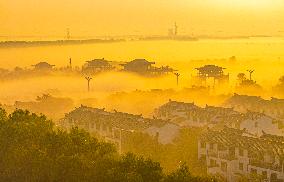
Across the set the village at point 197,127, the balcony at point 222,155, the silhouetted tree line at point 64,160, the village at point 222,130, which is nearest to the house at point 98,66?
the village at point 197,127

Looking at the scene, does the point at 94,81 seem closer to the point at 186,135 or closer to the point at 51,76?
the point at 51,76

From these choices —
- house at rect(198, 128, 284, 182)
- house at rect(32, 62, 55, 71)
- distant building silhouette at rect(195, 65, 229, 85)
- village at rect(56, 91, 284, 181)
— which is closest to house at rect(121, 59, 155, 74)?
distant building silhouette at rect(195, 65, 229, 85)

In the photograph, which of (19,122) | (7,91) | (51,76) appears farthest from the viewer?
(51,76)

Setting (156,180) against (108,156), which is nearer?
(156,180)

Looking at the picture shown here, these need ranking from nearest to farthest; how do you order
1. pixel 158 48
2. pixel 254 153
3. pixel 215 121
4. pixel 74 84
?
pixel 254 153
pixel 215 121
pixel 74 84
pixel 158 48

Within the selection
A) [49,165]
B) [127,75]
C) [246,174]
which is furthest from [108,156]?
[127,75]

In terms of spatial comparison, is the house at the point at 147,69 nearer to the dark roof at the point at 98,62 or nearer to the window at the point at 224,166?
the dark roof at the point at 98,62
